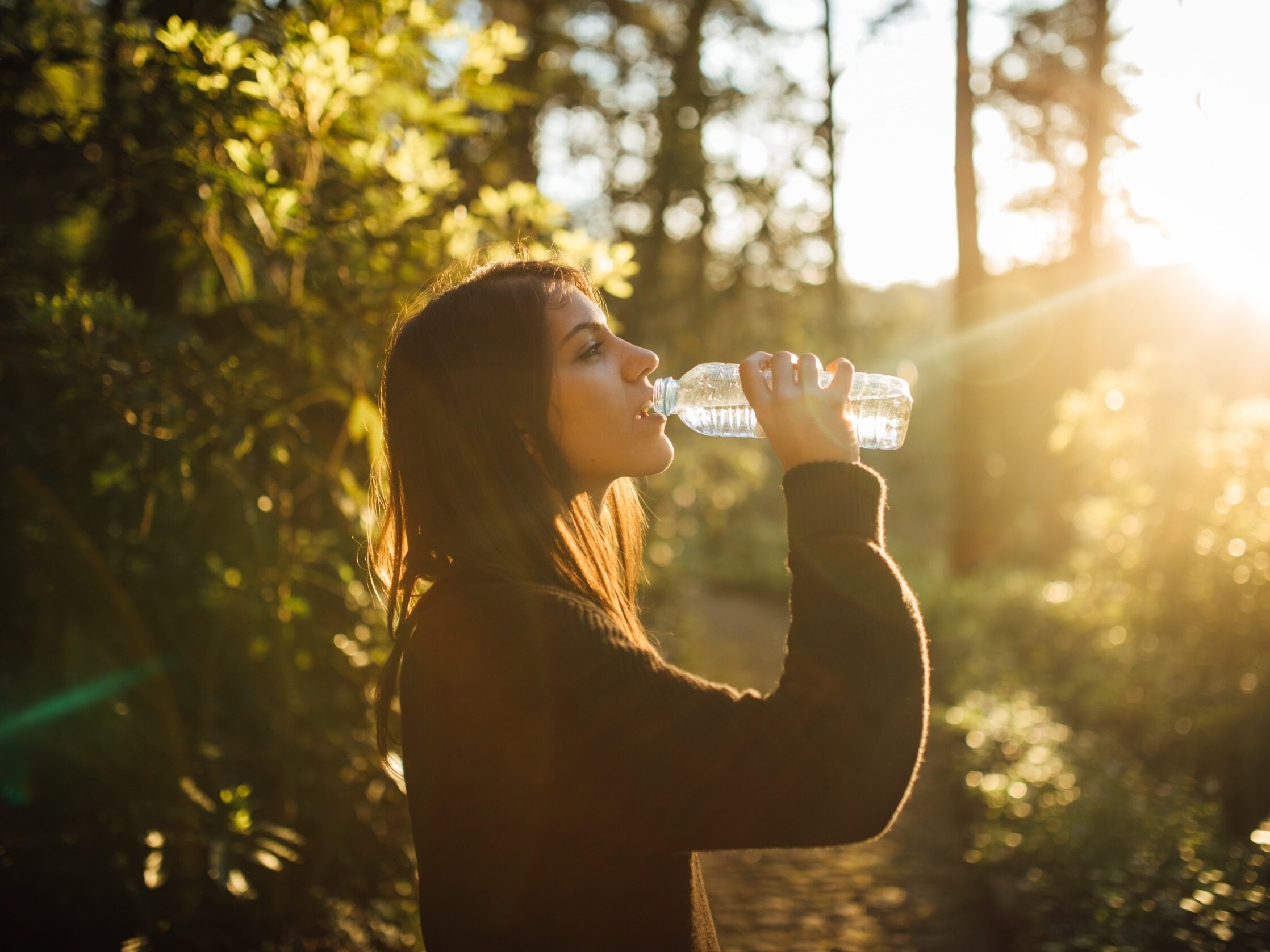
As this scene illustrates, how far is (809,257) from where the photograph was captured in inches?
498

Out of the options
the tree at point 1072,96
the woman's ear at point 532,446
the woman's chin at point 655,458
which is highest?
the tree at point 1072,96

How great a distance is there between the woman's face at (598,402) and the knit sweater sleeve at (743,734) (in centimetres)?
42

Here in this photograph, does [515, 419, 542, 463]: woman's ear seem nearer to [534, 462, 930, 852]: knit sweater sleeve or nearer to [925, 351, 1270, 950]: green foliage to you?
[534, 462, 930, 852]: knit sweater sleeve

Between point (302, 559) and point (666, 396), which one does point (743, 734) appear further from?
point (302, 559)

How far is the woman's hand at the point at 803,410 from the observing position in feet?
5.68

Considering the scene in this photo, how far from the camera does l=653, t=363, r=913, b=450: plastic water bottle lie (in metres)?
2.56

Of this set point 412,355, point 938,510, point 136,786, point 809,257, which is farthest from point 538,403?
point 938,510

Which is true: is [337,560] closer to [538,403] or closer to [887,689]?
[538,403]

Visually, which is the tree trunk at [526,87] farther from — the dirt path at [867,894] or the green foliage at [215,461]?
the dirt path at [867,894]

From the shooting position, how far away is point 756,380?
1.79 metres

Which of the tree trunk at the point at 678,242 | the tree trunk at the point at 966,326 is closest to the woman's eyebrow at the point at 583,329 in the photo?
the tree trunk at the point at 678,242

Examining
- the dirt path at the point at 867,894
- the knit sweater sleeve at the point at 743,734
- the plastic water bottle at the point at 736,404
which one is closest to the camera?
the knit sweater sleeve at the point at 743,734

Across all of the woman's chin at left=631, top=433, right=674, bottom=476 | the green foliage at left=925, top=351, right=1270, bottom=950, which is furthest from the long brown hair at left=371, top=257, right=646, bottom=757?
the green foliage at left=925, top=351, right=1270, bottom=950

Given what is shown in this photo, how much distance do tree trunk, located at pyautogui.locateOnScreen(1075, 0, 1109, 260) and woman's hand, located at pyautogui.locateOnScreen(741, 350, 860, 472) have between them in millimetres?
16678
